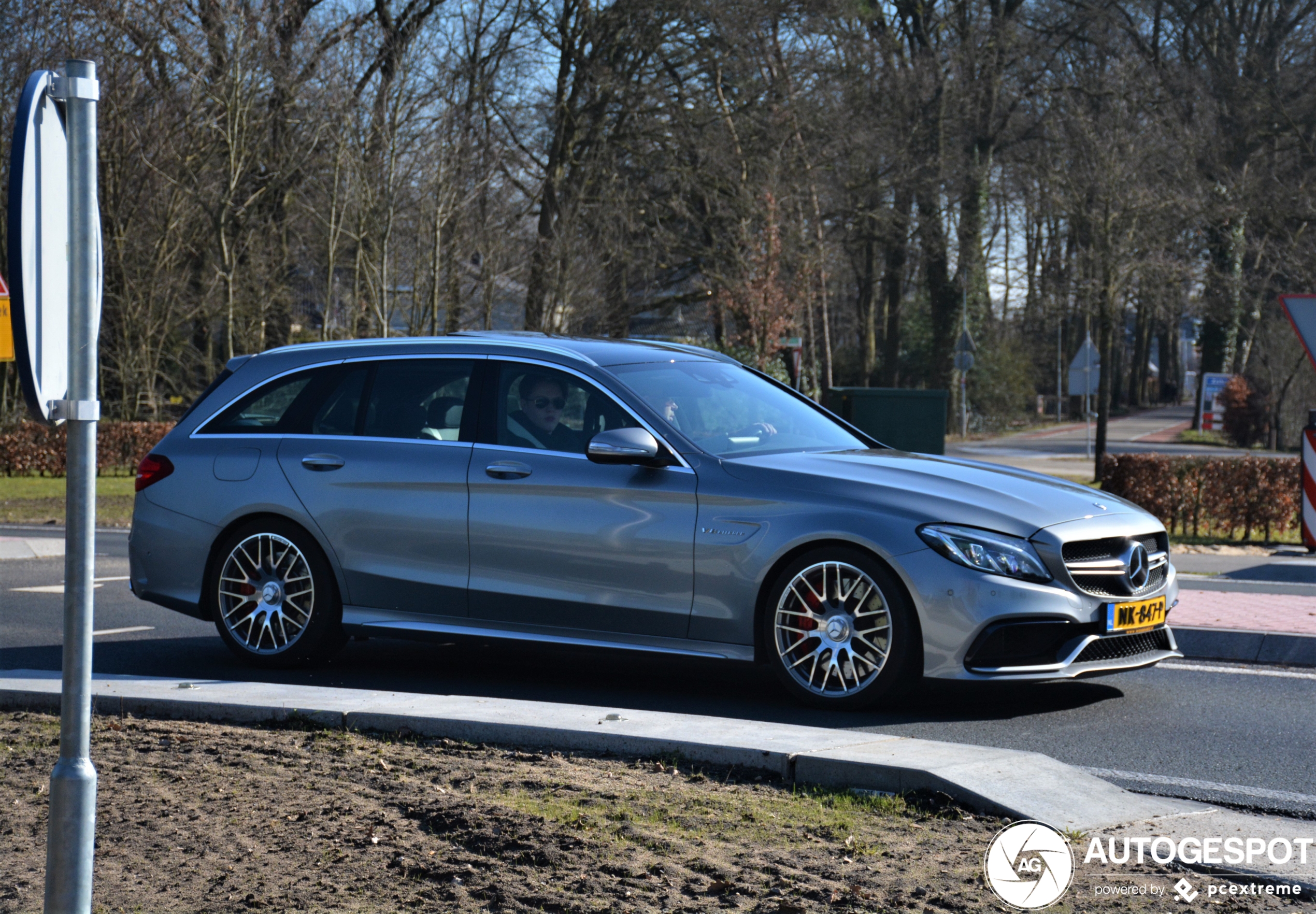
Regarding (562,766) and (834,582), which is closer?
(562,766)

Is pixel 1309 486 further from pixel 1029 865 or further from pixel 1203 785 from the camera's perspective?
pixel 1029 865

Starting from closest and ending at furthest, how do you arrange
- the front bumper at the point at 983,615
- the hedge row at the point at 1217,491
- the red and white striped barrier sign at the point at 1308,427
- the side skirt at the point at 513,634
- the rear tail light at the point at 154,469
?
the front bumper at the point at 983,615 → the side skirt at the point at 513,634 → the rear tail light at the point at 154,469 → the red and white striped barrier sign at the point at 1308,427 → the hedge row at the point at 1217,491

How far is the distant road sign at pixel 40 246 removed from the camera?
282cm

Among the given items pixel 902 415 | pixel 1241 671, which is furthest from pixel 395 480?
pixel 902 415

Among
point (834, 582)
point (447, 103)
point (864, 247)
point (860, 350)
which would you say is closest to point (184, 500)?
point (834, 582)

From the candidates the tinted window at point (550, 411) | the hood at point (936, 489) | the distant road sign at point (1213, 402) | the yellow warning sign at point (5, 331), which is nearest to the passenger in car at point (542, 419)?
the tinted window at point (550, 411)

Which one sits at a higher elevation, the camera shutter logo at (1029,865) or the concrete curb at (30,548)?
the camera shutter logo at (1029,865)

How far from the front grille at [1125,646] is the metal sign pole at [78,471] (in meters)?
4.34

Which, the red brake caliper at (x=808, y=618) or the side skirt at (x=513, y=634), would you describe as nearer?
the red brake caliper at (x=808, y=618)

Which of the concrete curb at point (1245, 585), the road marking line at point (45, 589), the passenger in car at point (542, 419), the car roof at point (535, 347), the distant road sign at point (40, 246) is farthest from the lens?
the concrete curb at point (1245, 585)

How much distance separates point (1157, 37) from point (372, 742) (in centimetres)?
4232

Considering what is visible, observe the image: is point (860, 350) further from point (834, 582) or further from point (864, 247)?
point (834, 582)

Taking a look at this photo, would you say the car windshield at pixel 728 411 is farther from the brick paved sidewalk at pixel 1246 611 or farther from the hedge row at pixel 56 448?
the hedge row at pixel 56 448

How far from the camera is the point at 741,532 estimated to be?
21.3ft
